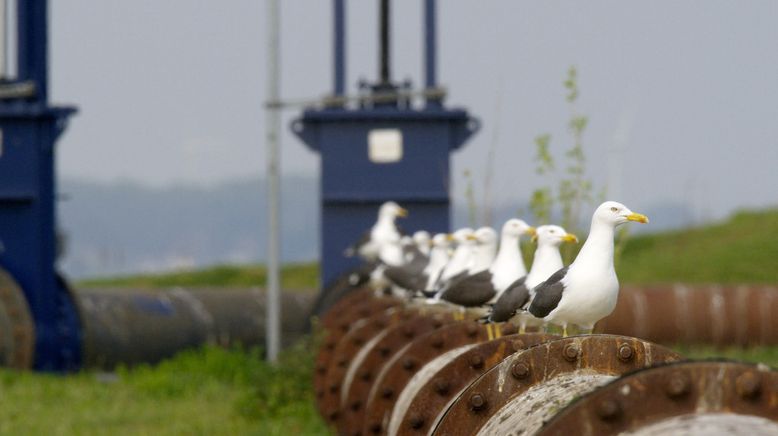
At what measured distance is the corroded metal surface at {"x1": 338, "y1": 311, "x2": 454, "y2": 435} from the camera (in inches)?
249

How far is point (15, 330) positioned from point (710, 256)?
1830cm

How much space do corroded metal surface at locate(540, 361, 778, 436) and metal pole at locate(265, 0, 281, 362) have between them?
1243 cm

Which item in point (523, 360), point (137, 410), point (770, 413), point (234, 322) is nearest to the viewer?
point (770, 413)

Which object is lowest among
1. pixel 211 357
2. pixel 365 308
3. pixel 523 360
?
pixel 211 357

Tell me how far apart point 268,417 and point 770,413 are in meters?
8.67

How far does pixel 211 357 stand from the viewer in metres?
15.4

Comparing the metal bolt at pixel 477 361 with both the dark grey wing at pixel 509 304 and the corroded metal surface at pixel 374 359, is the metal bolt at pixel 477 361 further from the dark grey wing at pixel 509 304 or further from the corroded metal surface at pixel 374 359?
the corroded metal surface at pixel 374 359

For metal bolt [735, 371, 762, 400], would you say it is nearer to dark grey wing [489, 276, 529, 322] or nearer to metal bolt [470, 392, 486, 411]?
metal bolt [470, 392, 486, 411]

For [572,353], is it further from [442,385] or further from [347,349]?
[347,349]

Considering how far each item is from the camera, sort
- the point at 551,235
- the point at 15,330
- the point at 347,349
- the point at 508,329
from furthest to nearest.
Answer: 1. the point at 15,330
2. the point at 347,349
3. the point at 551,235
4. the point at 508,329

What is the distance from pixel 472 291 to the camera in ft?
20.0

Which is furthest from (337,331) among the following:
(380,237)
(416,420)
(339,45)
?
(339,45)

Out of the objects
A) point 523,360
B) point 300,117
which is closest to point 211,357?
point 300,117

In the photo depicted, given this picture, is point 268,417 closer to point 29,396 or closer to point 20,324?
point 29,396
